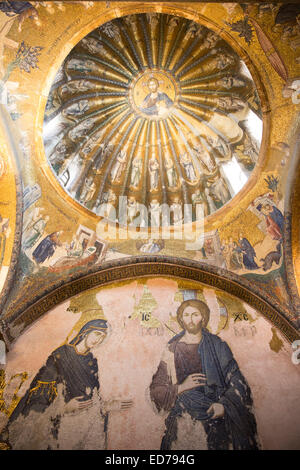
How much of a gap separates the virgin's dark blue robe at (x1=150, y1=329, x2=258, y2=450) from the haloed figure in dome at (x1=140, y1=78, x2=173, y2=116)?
6.52 m

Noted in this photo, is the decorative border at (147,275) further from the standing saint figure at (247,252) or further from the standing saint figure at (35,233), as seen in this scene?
the standing saint figure at (35,233)

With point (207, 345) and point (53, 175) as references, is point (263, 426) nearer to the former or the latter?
point (207, 345)

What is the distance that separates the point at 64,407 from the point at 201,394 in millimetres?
2845

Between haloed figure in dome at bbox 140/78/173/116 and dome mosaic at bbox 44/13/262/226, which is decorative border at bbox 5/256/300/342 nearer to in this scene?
dome mosaic at bbox 44/13/262/226

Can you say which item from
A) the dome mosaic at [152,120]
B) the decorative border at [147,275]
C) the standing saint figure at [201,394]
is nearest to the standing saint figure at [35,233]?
the dome mosaic at [152,120]

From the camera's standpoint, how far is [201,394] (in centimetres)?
873

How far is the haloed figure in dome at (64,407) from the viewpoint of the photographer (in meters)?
7.99

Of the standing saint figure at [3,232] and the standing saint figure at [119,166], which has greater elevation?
the standing saint figure at [119,166]

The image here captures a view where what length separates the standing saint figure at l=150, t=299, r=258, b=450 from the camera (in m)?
8.00

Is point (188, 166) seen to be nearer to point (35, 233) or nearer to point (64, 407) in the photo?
point (35, 233)

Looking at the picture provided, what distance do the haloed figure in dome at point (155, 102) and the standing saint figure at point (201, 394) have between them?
6037mm

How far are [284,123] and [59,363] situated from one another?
7.51 m

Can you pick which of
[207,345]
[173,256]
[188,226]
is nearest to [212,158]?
[188,226]
